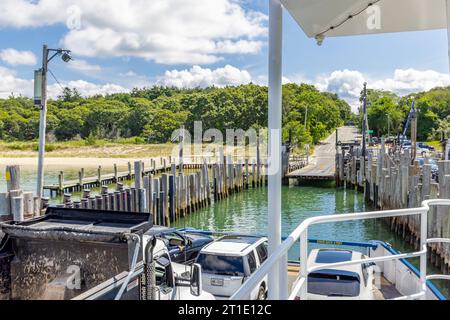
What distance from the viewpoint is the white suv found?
5633 millimetres

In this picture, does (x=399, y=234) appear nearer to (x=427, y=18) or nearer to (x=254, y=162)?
(x=427, y=18)

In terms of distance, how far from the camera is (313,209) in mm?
22047

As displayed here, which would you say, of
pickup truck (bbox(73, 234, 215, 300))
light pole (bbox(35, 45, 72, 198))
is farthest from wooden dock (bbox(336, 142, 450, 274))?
light pole (bbox(35, 45, 72, 198))

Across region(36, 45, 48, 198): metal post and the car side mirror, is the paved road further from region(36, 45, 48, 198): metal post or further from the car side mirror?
the car side mirror

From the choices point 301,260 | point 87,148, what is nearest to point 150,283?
point 301,260

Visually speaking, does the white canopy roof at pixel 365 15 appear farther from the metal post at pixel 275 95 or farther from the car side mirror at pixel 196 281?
the car side mirror at pixel 196 281

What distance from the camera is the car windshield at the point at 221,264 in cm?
570

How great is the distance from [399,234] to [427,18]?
12.3m

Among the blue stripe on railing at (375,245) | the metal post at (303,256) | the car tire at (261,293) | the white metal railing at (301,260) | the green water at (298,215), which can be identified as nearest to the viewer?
the white metal railing at (301,260)

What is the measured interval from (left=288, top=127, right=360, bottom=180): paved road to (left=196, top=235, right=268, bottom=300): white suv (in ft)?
79.4

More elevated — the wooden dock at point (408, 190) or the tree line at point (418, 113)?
the tree line at point (418, 113)

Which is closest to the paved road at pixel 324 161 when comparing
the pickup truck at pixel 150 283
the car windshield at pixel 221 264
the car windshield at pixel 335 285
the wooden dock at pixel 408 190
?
the wooden dock at pixel 408 190

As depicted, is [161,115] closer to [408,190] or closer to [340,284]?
[408,190]

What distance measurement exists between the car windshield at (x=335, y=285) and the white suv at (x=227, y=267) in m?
1.02
